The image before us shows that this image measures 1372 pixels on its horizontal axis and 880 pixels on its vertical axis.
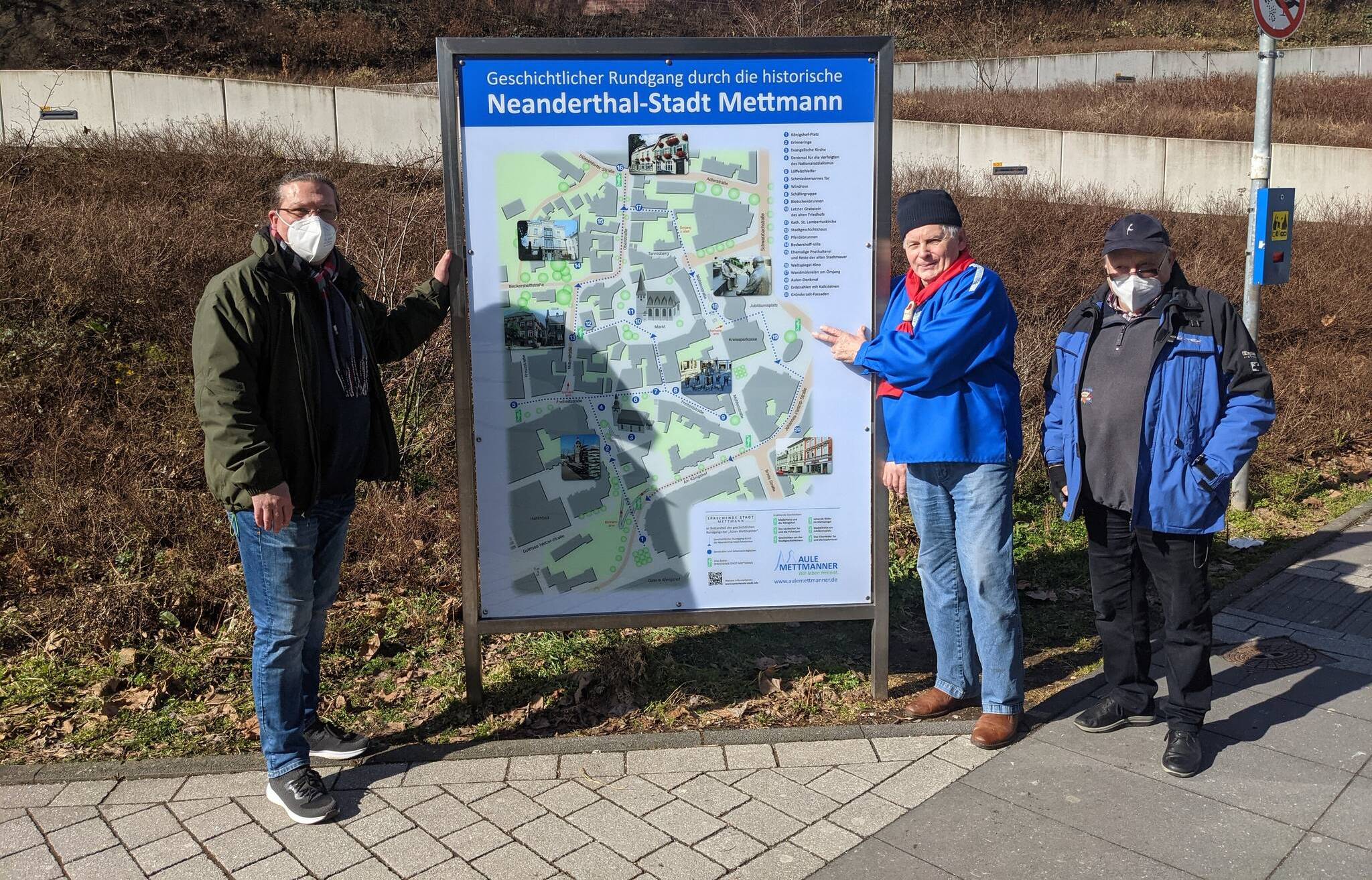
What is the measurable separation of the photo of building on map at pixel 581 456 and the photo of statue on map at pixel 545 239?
687 millimetres

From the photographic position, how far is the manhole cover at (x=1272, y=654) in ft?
16.4

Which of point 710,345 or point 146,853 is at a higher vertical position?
point 710,345

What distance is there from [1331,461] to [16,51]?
84.0 ft

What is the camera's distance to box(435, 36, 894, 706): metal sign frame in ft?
13.4

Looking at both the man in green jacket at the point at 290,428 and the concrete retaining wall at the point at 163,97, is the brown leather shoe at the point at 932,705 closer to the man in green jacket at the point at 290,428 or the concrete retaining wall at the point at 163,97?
the man in green jacket at the point at 290,428

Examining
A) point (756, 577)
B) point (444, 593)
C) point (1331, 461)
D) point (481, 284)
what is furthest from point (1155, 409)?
point (1331, 461)

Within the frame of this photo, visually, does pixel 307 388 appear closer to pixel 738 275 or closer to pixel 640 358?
pixel 640 358

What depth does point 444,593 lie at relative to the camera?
579 cm

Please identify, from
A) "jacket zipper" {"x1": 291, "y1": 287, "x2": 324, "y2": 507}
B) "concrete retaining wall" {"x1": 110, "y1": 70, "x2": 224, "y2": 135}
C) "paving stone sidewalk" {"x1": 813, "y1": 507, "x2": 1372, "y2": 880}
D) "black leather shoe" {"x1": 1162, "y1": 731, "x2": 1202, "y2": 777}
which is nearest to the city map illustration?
"jacket zipper" {"x1": 291, "y1": 287, "x2": 324, "y2": 507}

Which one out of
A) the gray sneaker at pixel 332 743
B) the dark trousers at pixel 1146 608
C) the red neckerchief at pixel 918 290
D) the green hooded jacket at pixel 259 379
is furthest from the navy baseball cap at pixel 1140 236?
the gray sneaker at pixel 332 743

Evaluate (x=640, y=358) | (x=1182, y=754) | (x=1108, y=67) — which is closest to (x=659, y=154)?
(x=640, y=358)

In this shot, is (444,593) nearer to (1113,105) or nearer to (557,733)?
(557,733)

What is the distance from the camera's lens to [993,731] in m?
4.25

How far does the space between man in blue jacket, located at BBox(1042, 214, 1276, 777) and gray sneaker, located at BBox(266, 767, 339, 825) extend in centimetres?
280
